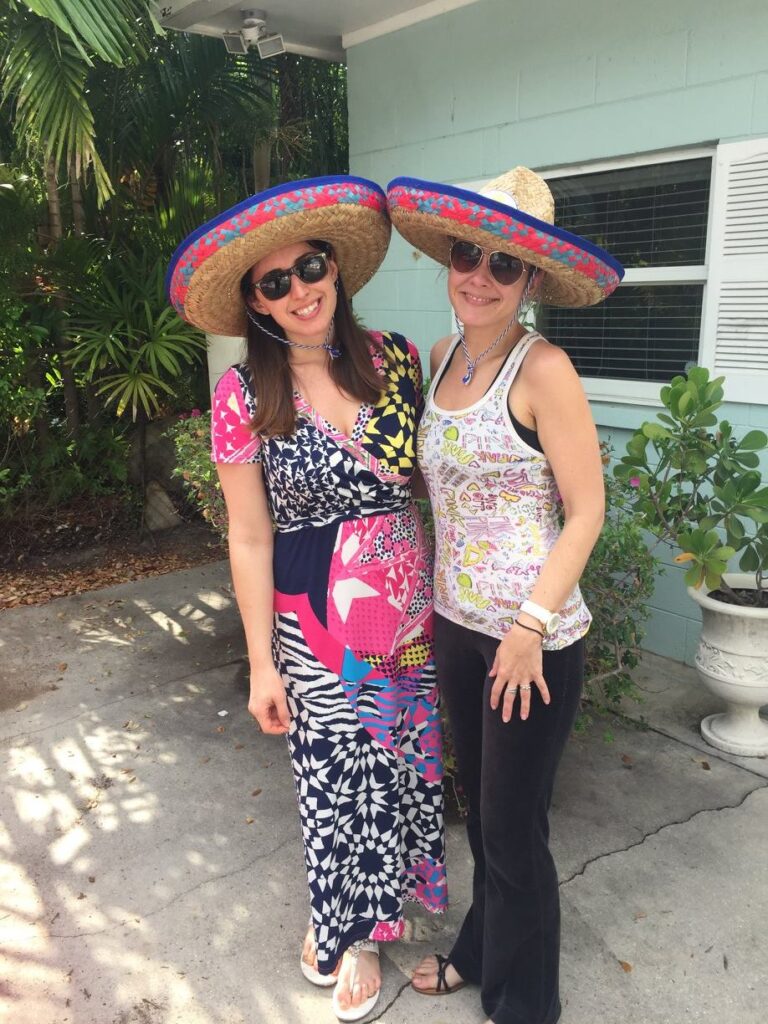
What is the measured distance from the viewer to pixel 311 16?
4629mm

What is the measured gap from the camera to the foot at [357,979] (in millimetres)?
2066

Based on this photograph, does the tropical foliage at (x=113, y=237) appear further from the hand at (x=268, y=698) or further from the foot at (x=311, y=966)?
the foot at (x=311, y=966)

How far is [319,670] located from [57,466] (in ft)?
15.6

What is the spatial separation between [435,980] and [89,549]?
4.72 meters

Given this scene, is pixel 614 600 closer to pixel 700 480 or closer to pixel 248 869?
pixel 700 480

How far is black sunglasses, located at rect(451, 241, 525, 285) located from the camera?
1.62 meters

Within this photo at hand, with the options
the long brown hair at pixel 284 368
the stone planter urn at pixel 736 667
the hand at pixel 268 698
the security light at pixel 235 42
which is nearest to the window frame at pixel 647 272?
the stone planter urn at pixel 736 667

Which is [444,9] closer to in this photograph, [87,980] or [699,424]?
[699,424]

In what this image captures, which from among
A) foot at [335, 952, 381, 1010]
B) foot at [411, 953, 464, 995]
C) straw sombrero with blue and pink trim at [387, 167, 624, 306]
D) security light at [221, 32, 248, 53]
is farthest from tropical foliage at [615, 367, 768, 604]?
security light at [221, 32, 248, 53]

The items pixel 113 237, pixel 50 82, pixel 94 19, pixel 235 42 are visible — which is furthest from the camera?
pixel 113 237

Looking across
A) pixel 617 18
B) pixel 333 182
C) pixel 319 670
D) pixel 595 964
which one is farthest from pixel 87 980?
pixel 617 18

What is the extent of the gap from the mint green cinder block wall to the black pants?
220 cm

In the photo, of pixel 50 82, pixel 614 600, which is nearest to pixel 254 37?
pixel 50 82

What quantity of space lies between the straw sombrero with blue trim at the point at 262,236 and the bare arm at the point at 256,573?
15.3 inches
